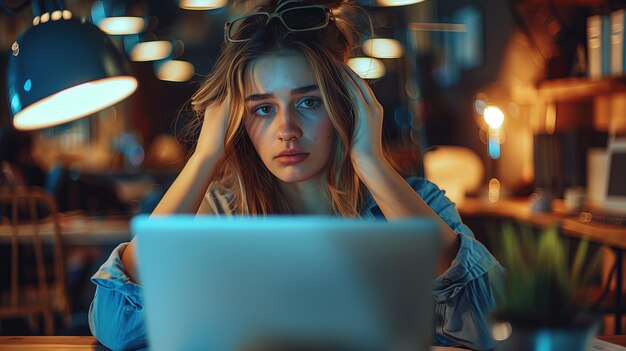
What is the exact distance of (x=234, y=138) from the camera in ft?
5.38

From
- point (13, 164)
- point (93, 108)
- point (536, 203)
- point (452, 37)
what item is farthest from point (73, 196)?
point (452, 37)

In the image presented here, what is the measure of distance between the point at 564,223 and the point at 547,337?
2.40m

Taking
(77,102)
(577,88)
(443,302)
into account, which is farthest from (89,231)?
(443,302)

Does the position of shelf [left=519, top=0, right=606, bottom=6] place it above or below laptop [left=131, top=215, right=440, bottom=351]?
Answer: above

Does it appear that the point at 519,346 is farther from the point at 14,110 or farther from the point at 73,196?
the point at 73,196

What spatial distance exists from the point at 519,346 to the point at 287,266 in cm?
30

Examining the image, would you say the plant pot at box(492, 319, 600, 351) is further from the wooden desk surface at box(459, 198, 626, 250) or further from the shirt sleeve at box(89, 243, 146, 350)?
the wooden desk surface at box(459, 198, 626, 250)

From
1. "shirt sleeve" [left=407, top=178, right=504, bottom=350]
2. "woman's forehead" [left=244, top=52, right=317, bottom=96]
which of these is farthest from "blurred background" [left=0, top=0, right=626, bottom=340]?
"shirt sleeve" [left=407, top=178, right=504, bottom=350]

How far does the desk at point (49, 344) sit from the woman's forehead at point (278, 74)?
59 cm

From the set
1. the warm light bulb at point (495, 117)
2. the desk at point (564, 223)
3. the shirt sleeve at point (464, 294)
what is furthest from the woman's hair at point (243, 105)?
the warm light bulb at point (495, 117)

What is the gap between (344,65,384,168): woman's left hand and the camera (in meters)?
1.51

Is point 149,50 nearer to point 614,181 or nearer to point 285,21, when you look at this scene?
point 614,181

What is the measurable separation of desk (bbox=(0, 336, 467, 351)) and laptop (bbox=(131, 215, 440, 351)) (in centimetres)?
65

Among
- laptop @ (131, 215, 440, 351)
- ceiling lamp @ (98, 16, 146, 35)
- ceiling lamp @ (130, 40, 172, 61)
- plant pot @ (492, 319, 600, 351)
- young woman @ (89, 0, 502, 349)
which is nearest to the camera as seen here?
laptop @ (131, 215, 440, 351)
